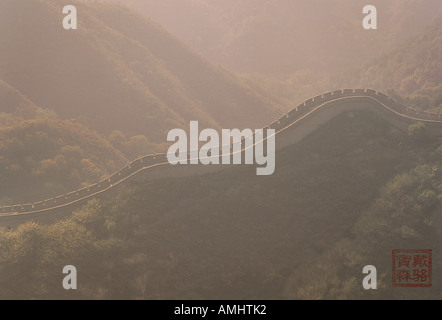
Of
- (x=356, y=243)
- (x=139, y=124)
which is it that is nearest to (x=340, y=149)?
(x=356, y=243)

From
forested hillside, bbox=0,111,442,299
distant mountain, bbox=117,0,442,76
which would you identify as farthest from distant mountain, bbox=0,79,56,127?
distant mountain, bbox=117,0,442,76

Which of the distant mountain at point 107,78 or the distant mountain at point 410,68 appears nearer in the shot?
the distant mountain at point 107,78

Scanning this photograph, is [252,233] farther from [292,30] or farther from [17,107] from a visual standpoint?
[292,30]

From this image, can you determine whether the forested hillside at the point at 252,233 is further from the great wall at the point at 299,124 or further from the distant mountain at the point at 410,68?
the distant mountain at the point at 410,68

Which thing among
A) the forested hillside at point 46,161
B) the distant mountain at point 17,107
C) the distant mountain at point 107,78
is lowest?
the forested hillside at point 46,161

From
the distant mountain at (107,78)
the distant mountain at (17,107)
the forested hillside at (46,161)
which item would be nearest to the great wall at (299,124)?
the forested hillside at (46,161)

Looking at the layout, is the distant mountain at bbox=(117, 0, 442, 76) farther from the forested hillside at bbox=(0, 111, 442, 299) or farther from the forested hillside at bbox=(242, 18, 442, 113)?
the forested hillside at bbox=(0, 111, 442, 299)

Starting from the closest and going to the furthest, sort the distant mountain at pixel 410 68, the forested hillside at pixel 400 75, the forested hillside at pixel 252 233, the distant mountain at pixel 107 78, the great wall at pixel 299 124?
the forested hillside at pixel 252 233
the great wall at pixel 299 124
the distant mountain at pixel 107 78
the forested hillside at pixel 400 75
the distant mountain at pixel 410 68

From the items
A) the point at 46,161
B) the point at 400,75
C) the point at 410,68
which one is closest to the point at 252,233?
the point at 46,161
